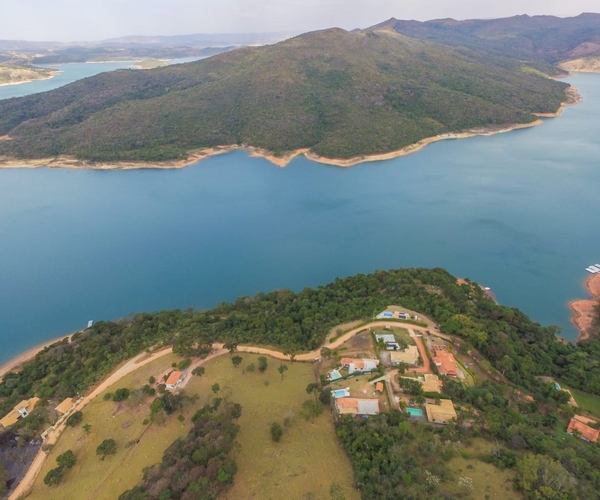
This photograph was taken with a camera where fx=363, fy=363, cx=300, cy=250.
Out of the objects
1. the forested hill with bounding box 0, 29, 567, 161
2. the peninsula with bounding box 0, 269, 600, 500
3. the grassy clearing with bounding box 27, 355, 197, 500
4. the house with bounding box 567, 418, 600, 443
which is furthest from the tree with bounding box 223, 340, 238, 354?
the forested hill with bounding box 0, 29, 567, 161

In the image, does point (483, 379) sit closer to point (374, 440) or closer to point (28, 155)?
point (374, 440)

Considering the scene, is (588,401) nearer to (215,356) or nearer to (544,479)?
(544,479)

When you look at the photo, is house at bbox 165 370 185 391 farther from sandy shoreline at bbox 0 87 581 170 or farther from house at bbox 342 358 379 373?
sandy shoreline at bbox 0 87 581 170

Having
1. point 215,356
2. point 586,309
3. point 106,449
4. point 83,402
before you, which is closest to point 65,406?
point 83,402

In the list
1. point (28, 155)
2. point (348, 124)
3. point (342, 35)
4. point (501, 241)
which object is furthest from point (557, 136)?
point (28, 155)

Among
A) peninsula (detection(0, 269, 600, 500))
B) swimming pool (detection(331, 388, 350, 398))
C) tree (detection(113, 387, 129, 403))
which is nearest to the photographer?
peninsula (detection(0, 269, 600, 500))

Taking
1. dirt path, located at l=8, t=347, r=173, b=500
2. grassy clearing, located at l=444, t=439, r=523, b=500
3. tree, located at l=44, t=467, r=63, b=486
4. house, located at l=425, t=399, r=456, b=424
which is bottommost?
dirt path, located at l=8, t=347, r=173, b=500
